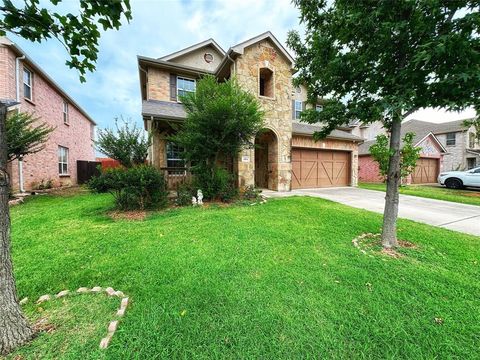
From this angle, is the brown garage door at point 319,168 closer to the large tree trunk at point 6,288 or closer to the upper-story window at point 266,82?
the upper-story window at point 266,82

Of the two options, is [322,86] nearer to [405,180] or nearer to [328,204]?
[328,204]

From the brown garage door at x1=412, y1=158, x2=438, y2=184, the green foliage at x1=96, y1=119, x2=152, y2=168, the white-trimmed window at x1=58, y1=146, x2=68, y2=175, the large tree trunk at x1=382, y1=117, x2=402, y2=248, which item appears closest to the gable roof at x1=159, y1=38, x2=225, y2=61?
the green foliage at x1=96, y1=119, x2=152, y2=168

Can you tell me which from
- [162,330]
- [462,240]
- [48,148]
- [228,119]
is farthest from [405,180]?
[48,148]

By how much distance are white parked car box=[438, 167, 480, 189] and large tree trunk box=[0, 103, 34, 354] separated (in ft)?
69.2

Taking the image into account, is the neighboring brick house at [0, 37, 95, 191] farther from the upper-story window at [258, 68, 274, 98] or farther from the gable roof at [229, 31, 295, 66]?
the upper-story window at [258, 68, 274, 98]

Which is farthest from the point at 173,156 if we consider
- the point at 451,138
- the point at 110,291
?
the point at 451,138

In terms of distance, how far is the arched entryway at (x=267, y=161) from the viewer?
1135 cm

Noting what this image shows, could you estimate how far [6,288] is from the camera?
196 cm

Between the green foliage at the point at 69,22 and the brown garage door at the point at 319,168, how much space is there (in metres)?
11.2

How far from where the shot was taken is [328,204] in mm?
8188

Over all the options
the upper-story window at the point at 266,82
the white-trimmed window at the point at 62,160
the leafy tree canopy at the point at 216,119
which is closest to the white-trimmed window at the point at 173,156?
the leafy tree canopy at the point at 216,119

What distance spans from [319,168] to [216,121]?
8399 millimetres

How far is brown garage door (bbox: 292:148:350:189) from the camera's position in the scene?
41.3 feet

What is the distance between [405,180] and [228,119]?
1723 centimetres
